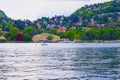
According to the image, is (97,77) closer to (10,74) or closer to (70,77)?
(70,77)

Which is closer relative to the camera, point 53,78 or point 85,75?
point 53,78

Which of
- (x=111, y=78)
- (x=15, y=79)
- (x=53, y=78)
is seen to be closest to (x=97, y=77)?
(x=111, y=78)

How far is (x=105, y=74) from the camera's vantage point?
4600cm

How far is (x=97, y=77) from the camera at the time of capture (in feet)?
141

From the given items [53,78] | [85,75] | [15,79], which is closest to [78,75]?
[85,75]

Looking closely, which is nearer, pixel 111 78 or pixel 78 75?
pixel 111 78

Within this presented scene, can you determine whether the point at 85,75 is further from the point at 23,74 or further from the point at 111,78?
the point at 23,74

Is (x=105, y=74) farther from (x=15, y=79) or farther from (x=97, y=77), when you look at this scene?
(x=15, y=79)

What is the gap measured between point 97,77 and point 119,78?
7.41 feet

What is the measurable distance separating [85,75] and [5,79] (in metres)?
8.36

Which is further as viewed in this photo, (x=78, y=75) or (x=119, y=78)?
(x=78, y=75)

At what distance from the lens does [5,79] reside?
137 feet

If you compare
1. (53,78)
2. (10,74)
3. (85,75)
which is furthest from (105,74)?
(10,74)

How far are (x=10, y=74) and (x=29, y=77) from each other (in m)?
3.70
